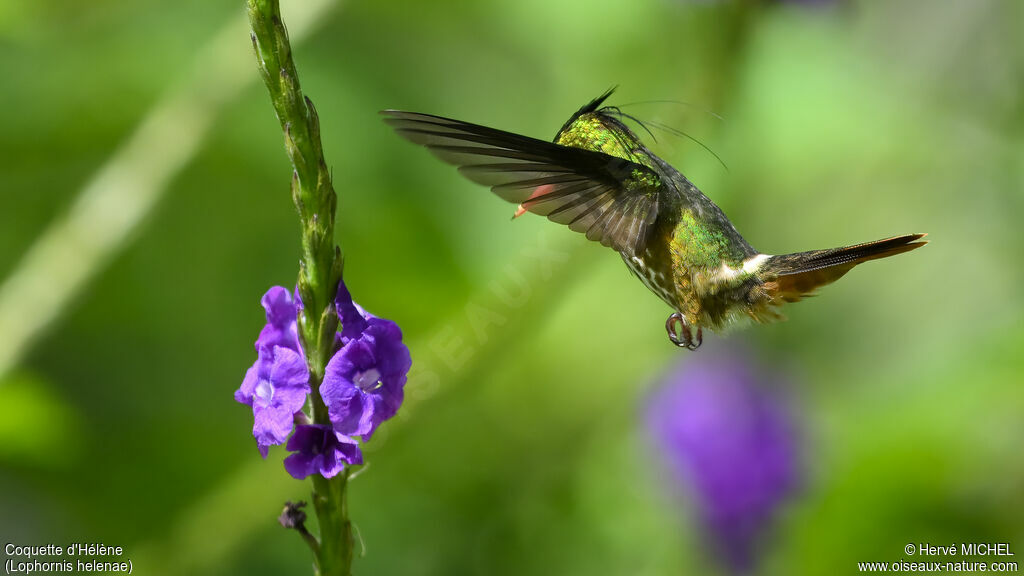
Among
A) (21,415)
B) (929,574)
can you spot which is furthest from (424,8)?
(929,574)

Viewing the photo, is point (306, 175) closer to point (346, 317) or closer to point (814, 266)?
point (346, 317)

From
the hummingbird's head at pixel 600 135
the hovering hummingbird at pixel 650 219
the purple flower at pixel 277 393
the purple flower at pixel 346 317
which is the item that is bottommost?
the purple flower at pixel 277 393

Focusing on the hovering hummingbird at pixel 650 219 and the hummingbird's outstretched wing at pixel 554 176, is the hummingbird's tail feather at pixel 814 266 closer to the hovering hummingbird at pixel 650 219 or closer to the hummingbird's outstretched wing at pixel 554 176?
the hovering hummingbird at pixel 650 219

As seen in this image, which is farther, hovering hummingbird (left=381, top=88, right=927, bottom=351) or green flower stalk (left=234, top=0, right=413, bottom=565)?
hovering hummingbird (left=381, top=88, right=927, bottom=351)

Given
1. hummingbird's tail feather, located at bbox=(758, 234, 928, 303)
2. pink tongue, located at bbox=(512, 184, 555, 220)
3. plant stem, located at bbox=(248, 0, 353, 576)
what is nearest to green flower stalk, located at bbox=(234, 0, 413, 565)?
plant stem, located at bbox=(248, 0, 353, 576)

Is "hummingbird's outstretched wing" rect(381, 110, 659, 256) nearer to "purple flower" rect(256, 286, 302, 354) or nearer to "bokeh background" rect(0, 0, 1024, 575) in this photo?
"purple flower" rect(256, 286, 302, 354)

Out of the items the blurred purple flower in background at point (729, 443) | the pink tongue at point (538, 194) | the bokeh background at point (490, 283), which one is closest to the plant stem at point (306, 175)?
the pink tongue at point (538, 194)
